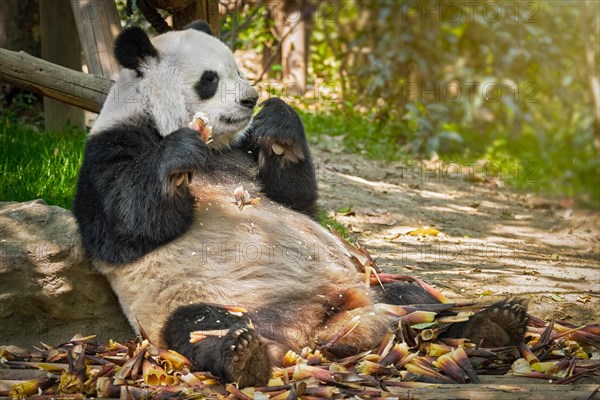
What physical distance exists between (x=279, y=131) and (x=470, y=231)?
301 centimetres

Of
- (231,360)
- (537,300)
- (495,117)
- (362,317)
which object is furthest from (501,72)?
(231,360)

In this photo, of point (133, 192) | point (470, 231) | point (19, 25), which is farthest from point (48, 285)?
point (19, 25)

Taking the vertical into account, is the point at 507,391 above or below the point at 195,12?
below

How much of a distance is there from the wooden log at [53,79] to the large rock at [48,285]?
1116 mm

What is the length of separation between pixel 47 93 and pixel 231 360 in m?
2.84

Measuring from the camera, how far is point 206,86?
422cm

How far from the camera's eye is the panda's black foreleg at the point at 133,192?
12.2 feet

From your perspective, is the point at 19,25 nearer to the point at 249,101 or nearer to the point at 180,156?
the point at 249,101

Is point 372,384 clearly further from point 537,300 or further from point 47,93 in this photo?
point 47,93

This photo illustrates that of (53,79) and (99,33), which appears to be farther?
(99,33)

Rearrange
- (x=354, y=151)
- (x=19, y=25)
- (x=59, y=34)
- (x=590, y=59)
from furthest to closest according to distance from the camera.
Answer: (x=354, y=151) → (x=590, y=59) → (x=19, y=25) → (x=59, y=34)

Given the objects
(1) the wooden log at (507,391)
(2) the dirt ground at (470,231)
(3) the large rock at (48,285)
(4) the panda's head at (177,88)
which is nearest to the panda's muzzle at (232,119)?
(4) the panda's head at (177,88)

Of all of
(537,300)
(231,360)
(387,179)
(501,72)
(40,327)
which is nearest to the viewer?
(231,360)

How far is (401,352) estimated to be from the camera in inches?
142
